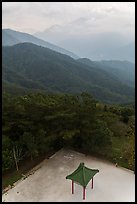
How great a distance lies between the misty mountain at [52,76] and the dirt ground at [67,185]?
6795 cm

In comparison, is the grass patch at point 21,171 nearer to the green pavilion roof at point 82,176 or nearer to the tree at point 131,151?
the green pavilion roof at point 82,176

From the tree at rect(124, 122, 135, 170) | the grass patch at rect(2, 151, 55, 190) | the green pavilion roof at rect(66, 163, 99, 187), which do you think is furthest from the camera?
the tree at rect(124, 122, 135, 170)

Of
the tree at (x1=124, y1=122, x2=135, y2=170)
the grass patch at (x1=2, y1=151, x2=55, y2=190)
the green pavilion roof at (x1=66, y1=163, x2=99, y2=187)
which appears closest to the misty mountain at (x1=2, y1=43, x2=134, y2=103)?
the grass patch at (x1=2, y1=151, x2=55, y2=190)

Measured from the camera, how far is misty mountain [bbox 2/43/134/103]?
90256 millimetres

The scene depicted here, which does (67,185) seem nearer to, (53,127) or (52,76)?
(53,127)

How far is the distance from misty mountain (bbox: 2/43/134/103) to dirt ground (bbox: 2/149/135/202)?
223 ft

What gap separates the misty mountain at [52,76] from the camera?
90256mm

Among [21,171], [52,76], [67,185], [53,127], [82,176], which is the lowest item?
[67,185]

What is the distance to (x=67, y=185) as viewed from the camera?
1157 centimetres

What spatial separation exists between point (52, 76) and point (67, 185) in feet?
308

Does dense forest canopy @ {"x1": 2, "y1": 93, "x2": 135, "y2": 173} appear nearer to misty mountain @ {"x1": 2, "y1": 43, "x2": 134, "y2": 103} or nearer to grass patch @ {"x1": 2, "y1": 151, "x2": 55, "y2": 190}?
grass patch @ {"x1": 2, "y1": 151, "x2": 55, "y2": 190}

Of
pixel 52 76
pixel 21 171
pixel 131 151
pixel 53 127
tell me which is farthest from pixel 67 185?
pixel 52 76

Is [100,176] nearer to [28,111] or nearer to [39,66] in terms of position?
[28,111]

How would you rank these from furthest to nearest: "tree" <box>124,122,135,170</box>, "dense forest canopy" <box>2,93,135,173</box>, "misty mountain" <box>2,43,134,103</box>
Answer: "misty mountain" <box>2,43,134,103</box> → "dense forest canopy" <box>2,93,135,173</box> → "tree" <box>124,122,135,170</box>
